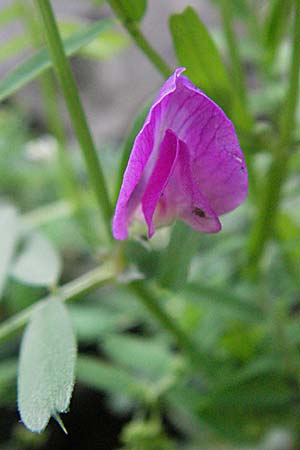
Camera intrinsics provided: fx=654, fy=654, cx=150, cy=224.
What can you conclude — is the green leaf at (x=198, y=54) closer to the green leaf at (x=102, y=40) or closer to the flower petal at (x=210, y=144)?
the flower petal at (x=210, y=144)

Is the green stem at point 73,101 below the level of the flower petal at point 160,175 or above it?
above

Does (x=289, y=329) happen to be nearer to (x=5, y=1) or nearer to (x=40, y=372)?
(x=40, y=372)

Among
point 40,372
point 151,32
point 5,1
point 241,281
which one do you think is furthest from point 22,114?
point 40,372

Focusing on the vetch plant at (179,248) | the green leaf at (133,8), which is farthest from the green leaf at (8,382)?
the green leaf at (133,8)

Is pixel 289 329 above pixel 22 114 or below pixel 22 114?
below

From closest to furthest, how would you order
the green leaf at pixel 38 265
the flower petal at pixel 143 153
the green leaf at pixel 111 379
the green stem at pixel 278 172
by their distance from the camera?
the flower petal at pixel 143 153, the green stem at pixel 278 172, the green leaf at pixel 38 265, the green leaf at pixel 111 379

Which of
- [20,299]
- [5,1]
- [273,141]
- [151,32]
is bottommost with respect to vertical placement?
[273,141]

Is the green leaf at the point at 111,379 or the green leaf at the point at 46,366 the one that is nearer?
the green leaf at the point at 46,366
